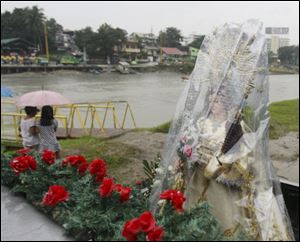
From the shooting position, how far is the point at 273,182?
2.08 metres

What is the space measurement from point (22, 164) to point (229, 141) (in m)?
1.19

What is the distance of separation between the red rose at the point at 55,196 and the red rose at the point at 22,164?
371mm

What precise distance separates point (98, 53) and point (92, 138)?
58791mm

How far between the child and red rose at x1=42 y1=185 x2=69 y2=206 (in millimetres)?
3169

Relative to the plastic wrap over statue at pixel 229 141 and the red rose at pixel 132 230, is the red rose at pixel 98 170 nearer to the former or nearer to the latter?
the plastic wrap over statue at pixel 229 141

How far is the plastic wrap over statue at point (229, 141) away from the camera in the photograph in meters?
2.01

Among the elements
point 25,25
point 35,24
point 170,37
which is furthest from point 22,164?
point 170,37

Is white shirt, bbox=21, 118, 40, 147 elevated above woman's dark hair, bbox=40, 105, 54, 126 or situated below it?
below

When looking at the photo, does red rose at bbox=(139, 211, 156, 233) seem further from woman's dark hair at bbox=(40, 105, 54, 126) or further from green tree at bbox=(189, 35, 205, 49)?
woman's dark hair at bbox=(40, 105, 54, 126)

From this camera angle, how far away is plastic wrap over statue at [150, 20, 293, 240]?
6.60 feet

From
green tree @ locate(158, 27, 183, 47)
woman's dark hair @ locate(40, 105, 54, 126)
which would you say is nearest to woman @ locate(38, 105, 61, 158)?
woman's dark hair @ locate(40, 105, 54, 126)

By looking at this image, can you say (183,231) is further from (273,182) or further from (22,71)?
(22,71)

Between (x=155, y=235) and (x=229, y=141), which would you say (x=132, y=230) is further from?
(x=229, y=141)

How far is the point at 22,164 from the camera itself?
2398 mm
